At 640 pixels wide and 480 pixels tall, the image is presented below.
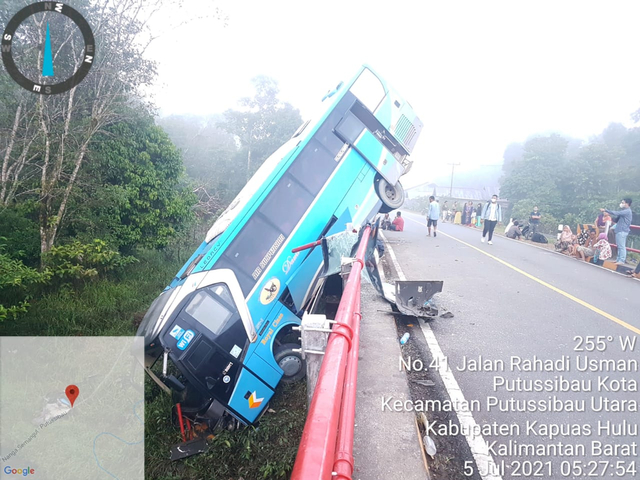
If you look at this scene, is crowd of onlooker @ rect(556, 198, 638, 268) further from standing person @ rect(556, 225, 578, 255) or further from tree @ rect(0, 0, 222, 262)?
tree @ rect(0, 0, 222, 262)

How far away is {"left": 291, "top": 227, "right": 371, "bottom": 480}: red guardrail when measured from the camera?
1.01m

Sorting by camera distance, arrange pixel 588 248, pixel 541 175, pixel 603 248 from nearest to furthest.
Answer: pixel 603 248 → pixel 588 248 → pixel 541 175

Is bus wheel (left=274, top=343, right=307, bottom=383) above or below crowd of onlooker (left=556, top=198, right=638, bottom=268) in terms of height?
below

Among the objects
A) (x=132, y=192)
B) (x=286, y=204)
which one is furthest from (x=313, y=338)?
(x=132, y=192)

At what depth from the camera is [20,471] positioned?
13.0ft

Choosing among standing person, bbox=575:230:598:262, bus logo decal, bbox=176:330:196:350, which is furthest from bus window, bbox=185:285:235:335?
standing person, bbox=575:230:598:262

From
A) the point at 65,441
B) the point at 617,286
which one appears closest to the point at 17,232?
the point at 65,441

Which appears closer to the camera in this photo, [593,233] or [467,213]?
[593,233]

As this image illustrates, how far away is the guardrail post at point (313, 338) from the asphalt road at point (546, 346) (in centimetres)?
132

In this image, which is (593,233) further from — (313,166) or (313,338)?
Result: (313,338)

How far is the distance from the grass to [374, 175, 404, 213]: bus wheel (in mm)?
3695

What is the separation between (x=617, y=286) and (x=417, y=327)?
5.10 meters

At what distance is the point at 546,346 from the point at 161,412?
4.80 meters

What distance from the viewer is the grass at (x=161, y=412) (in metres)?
3.60
